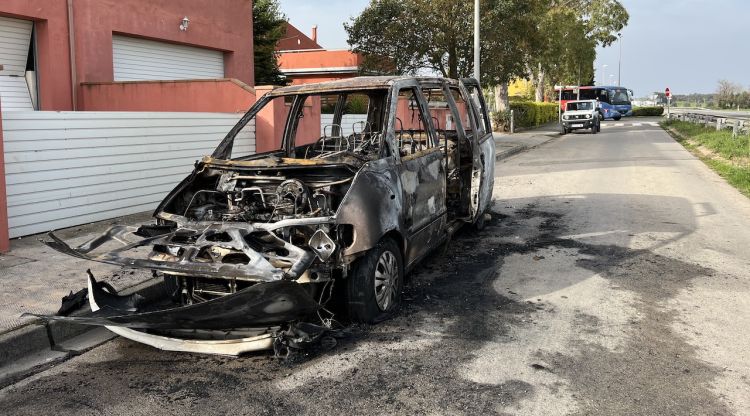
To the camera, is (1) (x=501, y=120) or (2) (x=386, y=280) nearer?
(2) (x=386, y=280)

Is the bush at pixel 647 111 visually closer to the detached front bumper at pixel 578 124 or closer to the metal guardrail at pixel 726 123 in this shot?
the metal guardrail at pixel 726 123

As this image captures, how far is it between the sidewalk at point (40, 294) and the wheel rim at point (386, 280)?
214 centimetres

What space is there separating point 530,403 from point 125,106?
35.8 feet

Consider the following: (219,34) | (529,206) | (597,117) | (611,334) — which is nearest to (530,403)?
(611,334)

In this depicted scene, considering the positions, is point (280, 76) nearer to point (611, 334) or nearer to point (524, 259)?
point (524, 259)

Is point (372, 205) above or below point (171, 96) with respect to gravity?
below

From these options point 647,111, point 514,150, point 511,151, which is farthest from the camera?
point 647,111

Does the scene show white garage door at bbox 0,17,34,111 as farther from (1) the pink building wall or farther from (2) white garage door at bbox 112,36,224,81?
(2) white garage door at bbox 112,36,224,81

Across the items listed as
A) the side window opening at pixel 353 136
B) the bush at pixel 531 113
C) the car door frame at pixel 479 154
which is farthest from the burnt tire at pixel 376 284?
the bush at pixel 531 113

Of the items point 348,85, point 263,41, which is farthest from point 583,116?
point 348,85

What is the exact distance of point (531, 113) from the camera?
39688 millimetres

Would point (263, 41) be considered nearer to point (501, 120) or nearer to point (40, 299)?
point (501, 120)

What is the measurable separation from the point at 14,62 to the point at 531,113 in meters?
32.5

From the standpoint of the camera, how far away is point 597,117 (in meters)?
35.0
